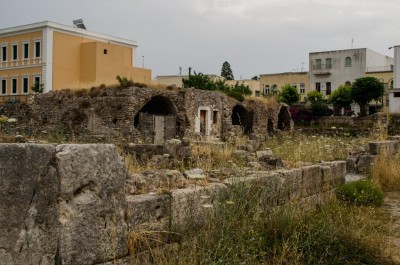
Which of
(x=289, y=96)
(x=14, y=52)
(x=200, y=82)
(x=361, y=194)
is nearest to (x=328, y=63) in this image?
(x=289, y=96)

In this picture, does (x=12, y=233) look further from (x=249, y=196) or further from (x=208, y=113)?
(x=208, y=113)

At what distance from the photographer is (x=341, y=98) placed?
47.8 meters

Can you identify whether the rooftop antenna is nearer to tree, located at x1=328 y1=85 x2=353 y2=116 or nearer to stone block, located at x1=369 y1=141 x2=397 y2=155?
tree, located at x1=328 y1=85 x2=353 y2=116

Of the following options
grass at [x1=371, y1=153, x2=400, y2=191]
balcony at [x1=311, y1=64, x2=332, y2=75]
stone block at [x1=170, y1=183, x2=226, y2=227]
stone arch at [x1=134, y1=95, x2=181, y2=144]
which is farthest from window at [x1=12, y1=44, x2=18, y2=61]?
stone block at [x1=170, y1=183, x2=226, y2=227]

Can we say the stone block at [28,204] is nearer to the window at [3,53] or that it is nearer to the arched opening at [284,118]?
the arched opening at [284,118]

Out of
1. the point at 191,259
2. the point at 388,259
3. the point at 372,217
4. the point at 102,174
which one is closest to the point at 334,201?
the point at 372,217

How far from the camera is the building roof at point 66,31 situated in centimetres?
4009

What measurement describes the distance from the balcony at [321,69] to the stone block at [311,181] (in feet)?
174

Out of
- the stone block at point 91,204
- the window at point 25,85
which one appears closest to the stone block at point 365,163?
the stone block at point 91,204

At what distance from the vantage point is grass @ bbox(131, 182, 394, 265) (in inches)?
153

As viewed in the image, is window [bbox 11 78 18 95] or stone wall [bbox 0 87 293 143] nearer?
stone wall [bbox 0 87 293 143]

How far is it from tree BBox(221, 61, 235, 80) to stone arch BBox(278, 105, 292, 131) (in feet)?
97.2

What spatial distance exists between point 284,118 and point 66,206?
3885cm

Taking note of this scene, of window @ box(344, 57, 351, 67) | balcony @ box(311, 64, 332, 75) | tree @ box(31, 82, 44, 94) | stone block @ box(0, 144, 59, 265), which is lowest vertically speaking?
stone block @ box(0, 144, 59, 265)
